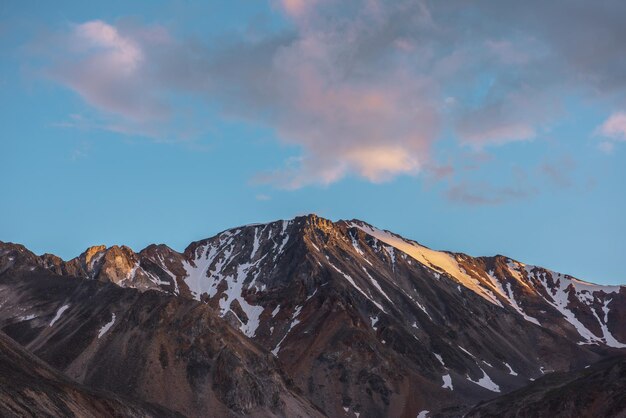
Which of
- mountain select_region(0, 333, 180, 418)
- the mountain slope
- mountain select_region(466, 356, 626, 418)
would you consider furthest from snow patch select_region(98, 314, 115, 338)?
mountain select_region(466, 356, 626, 418)

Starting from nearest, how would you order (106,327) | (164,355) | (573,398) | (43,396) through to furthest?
(43,396) → (573,398) → (164,355) → (106,327)

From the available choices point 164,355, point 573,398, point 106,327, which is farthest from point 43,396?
point 573,398

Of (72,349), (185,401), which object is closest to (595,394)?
(185,401)

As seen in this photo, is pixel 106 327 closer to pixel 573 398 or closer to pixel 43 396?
pixel 43 396

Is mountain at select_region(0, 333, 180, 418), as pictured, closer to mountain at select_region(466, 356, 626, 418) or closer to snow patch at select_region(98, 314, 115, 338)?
snow patch at select_region(98, 314, 115, 338)

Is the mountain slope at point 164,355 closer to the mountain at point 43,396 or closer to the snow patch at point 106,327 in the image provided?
the snow patch at point 106,327

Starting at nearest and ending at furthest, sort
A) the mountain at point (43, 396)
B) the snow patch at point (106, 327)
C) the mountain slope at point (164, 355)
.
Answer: the mountain at point (43, 396) < the mountain slope at point (164, 355) < the snow patch at point (106, 327)

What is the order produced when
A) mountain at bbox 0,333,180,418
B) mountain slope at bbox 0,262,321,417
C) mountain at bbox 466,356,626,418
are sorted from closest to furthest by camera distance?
mountain at bbox 0,333,180,418 → mountain at bbox 466,356,626,418 → mountain slope at bbox 0,262,321,417

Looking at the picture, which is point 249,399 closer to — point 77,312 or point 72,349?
point 72,349

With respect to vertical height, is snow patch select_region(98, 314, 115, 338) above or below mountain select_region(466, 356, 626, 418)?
below

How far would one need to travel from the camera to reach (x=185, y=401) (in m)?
161

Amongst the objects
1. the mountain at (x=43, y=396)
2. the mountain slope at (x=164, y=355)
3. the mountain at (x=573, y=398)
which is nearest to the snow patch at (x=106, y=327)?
the mountain slope at (x=164, y=355)

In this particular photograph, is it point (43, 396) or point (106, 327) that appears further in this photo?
point (106, 327)

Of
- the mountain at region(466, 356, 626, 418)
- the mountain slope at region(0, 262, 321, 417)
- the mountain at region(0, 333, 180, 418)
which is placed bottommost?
the mountain at region(0, 333, 180, 418)
